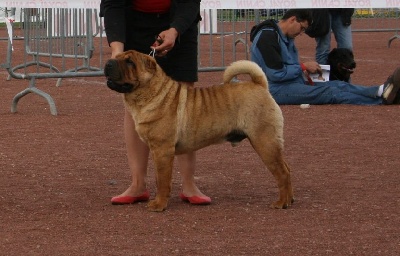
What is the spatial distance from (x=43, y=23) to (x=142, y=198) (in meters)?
6.58

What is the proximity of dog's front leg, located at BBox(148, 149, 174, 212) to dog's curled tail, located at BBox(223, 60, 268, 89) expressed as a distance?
0.69 metres

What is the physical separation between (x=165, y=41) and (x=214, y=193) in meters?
1.24

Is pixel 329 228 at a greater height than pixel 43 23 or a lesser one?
lesser

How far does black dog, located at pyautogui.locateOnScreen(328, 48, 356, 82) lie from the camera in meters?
12.5

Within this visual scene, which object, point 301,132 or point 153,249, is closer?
point 153,249

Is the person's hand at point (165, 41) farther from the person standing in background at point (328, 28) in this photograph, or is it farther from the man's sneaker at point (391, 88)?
the person standing in background at point (328, 28)

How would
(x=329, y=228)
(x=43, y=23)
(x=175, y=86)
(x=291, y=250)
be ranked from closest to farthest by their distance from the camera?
(x=291, y=250)
(x=329, y=228)
(x=175, y=86)
(x=43, y=23)

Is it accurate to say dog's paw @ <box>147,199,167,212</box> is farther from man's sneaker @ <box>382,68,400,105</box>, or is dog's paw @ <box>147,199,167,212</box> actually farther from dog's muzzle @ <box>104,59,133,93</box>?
man's sneaker @ <box>382,68,400,105</box>

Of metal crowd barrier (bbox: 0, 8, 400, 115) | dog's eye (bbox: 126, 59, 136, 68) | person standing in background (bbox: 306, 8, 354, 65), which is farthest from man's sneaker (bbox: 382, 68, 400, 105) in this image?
dog's eye (bbox: 126, 59, 136, 68)

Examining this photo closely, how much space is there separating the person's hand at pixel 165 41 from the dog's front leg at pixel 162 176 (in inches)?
24.4

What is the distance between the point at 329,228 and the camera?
6.18 m

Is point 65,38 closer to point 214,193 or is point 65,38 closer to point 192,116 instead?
point 214,193

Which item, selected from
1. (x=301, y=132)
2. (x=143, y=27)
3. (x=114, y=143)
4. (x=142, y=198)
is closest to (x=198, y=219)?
(x=142, y=198)

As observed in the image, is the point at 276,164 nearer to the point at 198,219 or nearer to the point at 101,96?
the point at 198,219
